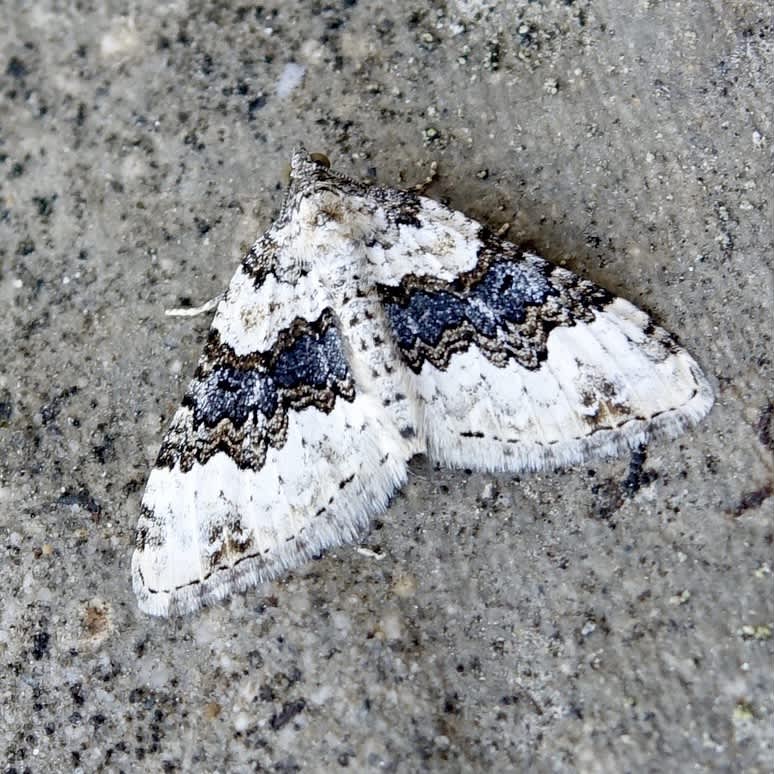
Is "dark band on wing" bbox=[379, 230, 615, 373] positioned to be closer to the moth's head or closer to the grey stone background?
the grey stone background

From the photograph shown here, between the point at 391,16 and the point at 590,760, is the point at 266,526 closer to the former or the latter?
the point at 590,760

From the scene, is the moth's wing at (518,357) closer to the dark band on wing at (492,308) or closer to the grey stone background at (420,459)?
the dark band on wing at (492,308)

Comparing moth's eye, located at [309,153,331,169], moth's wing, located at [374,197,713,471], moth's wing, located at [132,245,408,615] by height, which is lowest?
moth's wing, located at [132,245,408,615]

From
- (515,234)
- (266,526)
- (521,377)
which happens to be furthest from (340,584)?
(515,234)

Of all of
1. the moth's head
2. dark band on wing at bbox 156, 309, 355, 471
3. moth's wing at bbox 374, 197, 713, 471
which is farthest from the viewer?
the moth's head

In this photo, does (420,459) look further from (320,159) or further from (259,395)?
(320,159)

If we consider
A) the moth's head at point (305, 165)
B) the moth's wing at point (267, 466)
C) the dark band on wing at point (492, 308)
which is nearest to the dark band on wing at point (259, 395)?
the moth's wing at point (267, 466)

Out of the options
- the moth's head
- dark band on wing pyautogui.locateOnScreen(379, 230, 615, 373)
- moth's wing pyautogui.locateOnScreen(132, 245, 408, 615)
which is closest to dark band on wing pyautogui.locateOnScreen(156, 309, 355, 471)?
moth's wing pyautogui.locateOnScreen(132, 245, 408, 615)

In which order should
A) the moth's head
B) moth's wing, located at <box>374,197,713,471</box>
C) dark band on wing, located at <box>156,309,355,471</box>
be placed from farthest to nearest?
the moth's head, dark band on wing, located at <box>156,309,355,471</box>, moth's wing, located at <box>374,197,713,471</box>
